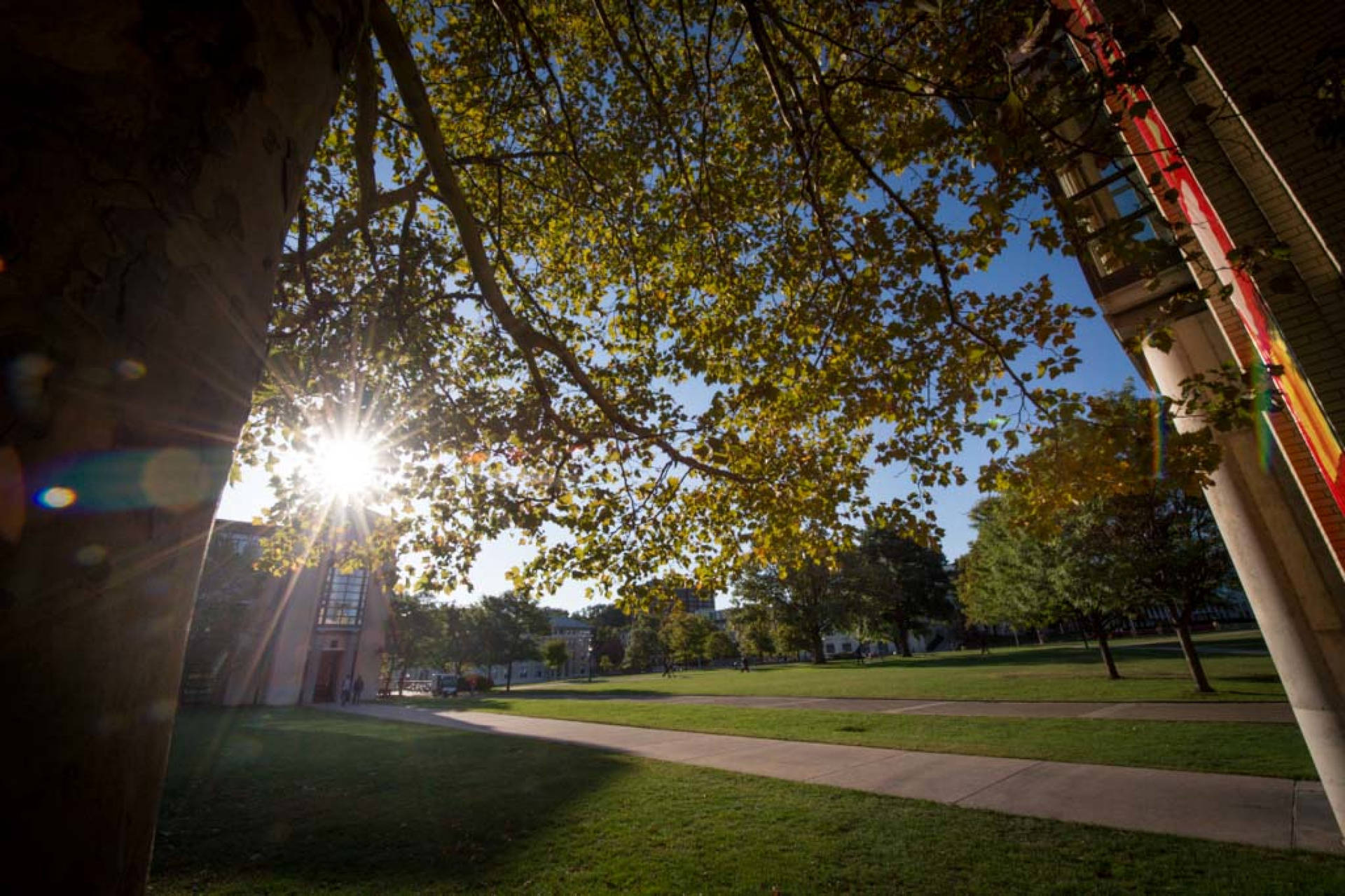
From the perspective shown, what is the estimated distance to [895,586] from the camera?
152 feet

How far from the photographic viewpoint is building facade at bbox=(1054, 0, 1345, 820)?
17.4 feet

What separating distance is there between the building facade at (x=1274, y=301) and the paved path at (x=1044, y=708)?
638cm

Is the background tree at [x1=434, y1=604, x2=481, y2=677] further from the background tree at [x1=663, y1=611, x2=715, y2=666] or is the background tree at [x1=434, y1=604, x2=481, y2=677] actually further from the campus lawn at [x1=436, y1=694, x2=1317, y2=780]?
the campus lawn at [x1=436, y1=694, x2=1317, y2=780]

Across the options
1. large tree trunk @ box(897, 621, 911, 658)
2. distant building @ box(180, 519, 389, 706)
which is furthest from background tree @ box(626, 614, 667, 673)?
distant building @ box(180, 519, 389, 706)

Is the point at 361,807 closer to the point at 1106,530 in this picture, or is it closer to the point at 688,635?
the point at 1106,530

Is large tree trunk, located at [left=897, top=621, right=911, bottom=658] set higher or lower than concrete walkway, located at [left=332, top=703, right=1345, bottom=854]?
higher

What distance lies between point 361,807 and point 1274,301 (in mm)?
12793

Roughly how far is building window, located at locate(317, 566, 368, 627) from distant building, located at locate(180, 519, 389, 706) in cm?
7

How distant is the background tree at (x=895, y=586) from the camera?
44.8 metres

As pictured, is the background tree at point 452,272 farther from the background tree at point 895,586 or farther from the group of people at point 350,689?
the background tree at point 895,586

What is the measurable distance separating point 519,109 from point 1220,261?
30.8 ft

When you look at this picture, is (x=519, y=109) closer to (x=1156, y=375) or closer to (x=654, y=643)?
(x=1156, y=375)

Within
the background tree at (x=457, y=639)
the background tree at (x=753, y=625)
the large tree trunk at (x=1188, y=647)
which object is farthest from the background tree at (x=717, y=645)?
the large tree trunk at (x=1188, y=647)

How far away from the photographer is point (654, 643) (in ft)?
243
